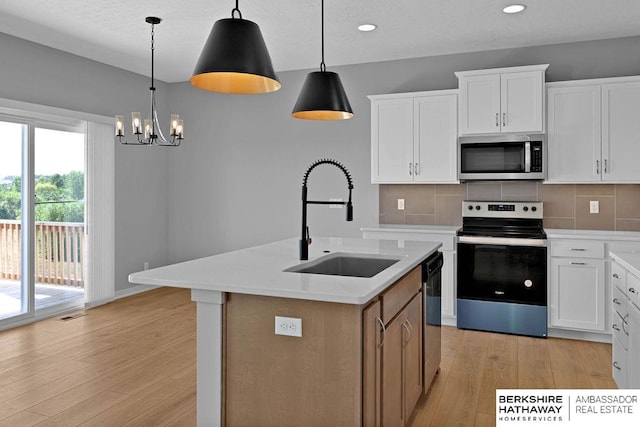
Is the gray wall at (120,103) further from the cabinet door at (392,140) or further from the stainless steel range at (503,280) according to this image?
the stainless steel range at (503,280)

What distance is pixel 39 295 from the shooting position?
490 centimetres

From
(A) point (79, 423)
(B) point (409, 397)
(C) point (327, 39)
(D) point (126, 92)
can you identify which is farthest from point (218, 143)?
(B) point (409, 397)

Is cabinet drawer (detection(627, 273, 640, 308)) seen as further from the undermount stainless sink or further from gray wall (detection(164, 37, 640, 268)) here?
gray wall (detection(164, 37, 640, 268))

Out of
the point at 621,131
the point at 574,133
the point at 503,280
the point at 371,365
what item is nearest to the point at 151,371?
the point at 371,365

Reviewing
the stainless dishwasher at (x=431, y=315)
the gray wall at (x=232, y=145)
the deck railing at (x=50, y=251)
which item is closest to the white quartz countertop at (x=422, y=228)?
the gray wall at (x=232, y=145)

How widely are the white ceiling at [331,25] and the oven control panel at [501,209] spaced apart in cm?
153

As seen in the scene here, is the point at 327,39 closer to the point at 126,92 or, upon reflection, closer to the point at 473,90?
the point at 473,90

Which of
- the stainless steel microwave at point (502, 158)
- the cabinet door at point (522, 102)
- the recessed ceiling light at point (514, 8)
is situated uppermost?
the recessed ceiling light at point (514, 8)

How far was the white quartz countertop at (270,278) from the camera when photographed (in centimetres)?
185

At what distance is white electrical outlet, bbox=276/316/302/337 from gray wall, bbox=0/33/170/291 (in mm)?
3939

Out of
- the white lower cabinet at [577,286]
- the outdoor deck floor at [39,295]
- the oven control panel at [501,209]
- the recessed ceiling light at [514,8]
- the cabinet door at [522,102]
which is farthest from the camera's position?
the oven control panel at [501,209]

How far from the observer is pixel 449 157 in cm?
470

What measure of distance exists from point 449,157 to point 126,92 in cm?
382

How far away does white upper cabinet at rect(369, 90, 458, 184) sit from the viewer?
4695mm
